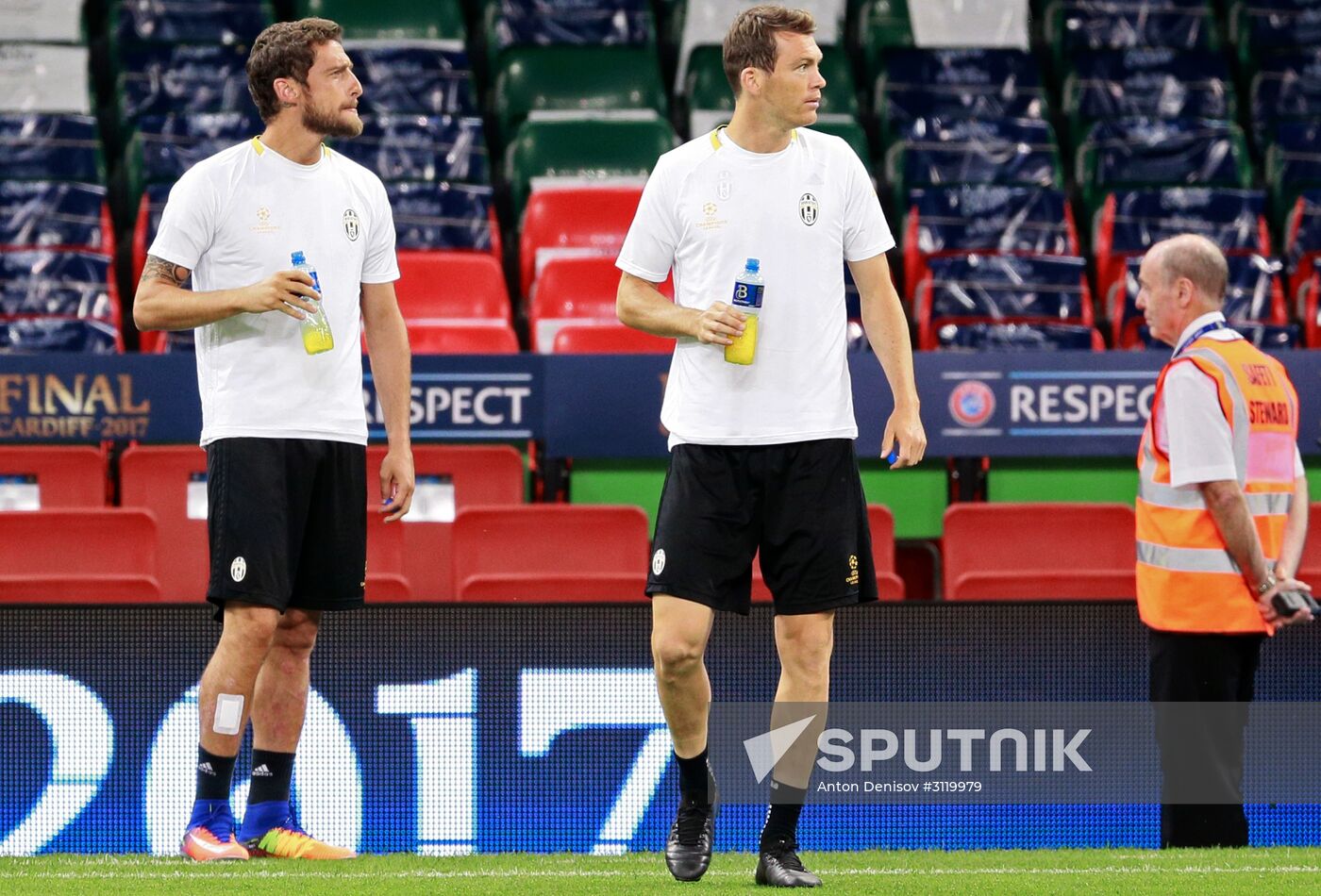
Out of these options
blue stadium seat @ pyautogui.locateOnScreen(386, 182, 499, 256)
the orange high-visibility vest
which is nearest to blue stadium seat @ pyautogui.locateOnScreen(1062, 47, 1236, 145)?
blue stadium seat @ pyautogui.locateOnScreen(386, 182, 499, 256)

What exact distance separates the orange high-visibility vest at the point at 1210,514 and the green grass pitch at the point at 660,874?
0.58m

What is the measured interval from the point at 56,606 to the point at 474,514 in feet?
5.10

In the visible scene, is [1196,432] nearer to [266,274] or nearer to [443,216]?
[266,274]

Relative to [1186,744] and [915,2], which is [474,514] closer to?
[1186,744]

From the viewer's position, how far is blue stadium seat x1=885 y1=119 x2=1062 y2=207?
371 inches

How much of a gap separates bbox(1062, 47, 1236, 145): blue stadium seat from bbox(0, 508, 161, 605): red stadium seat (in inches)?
237

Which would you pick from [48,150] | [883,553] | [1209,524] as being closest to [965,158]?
[883,553]

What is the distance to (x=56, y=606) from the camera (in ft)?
16.1

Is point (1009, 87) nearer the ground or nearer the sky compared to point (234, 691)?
nearer the sky

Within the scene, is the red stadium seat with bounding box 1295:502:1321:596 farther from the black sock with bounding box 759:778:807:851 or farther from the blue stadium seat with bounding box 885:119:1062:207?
the blue stadium seat with bounding box 885:119:1062:207

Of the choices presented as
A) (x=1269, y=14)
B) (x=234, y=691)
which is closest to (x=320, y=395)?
A: (x=234, y=691)

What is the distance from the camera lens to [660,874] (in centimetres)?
404

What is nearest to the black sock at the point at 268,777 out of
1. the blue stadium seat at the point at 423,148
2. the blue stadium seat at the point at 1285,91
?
the blue stadium seat at the point at 423,148

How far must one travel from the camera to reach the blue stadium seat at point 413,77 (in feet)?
31.7
